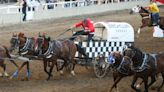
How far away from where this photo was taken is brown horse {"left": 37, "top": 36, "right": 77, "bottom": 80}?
583 inches

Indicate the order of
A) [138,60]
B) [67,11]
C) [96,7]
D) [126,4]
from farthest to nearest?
[126,4], [96,7], [67,11], [138,60]

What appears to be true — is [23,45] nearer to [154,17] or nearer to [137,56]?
[137,56]

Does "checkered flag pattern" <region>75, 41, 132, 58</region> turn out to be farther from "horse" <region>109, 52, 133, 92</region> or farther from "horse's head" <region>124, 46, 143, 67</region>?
"horse's head" <region>124, 46, 143, 67</region>

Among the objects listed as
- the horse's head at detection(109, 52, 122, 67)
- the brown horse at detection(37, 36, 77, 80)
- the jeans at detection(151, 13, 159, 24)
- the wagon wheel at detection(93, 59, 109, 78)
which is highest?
the horse's head at detection(109, 52, 122, 67)

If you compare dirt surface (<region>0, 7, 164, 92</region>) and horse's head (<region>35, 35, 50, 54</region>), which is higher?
horse's head (<region>35, 35, 50, 54</region>)

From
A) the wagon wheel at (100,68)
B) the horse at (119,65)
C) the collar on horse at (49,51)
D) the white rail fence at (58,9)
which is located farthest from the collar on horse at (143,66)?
the white rail fence at (58,9)

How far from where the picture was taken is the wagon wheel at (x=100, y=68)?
1559 cm

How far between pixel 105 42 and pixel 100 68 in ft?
3.25

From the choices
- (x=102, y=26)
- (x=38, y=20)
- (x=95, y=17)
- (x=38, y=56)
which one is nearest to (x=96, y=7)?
(x=95, y=17)

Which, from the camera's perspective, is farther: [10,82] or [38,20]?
[38,20]

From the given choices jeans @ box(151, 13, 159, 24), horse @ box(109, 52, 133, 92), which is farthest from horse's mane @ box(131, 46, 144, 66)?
jeans @ box(151, 13, 159, 24)

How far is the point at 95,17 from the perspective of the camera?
30.5 m

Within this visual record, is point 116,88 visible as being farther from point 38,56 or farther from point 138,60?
point 38,56

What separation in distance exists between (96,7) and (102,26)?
15.9m
